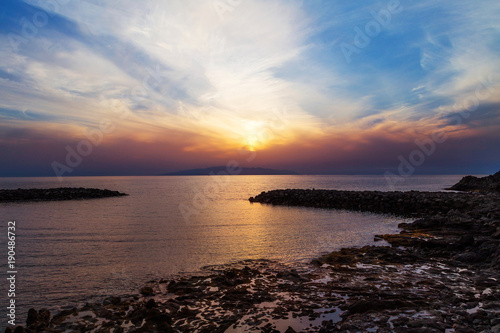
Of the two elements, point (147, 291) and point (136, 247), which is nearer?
point (147, 291)

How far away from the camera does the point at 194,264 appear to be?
40.5ft

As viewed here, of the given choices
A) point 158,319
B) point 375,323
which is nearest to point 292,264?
point 375,323

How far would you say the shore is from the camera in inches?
265

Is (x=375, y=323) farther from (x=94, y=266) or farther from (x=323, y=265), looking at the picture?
(x=94, y=266)

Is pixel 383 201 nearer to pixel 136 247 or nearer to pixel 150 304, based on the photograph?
pixel 136 247

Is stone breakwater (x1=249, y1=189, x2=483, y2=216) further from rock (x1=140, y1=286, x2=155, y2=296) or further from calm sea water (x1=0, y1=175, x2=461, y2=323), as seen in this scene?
rock (x1=140, y1=286, x2=155, y2=296)

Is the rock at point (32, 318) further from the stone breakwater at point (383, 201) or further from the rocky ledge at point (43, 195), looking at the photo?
the rocky ledge at point (43, 195)

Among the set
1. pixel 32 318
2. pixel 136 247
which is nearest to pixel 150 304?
pixel 32 318

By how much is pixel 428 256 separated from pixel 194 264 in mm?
10962

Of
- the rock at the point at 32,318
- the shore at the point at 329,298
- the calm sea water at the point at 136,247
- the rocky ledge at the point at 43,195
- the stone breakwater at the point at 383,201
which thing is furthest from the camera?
the rocky ledge at the point at 43,195

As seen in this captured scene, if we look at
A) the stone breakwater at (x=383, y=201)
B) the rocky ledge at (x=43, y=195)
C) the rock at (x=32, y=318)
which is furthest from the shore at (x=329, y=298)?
the rocky ledge at (x=43, y=195)

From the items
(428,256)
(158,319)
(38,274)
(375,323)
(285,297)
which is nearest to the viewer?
(375,323)

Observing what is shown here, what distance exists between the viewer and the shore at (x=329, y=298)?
6.74m

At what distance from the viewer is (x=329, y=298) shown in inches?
328
